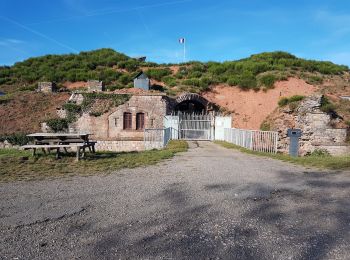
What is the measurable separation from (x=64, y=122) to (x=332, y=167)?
2127cm

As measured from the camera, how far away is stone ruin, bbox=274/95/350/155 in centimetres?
1639

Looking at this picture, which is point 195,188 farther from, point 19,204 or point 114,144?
point 114,144

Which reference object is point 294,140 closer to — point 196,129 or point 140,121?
point 196,129

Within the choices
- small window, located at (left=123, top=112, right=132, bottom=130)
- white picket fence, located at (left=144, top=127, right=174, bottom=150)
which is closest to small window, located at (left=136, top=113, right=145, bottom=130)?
small window, located at (left=123, top=112, right=132, bottom=130)

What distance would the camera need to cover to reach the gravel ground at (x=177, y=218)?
151 inches

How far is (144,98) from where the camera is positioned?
89.4 ft

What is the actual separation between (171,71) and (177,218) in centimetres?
3830

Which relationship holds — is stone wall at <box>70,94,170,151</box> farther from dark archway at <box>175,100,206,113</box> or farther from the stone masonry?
dark archway at <box>175,100,206,113</box>

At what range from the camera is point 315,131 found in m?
16.7

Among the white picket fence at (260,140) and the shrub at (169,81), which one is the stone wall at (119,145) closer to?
the white picket fence at (260,140)

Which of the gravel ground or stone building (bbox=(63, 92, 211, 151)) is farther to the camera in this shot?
stone building (bbox=(63, 92, 211, 151))

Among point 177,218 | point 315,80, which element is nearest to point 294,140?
point 177,218

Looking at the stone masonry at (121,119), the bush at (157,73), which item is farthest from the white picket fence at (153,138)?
the bush at (157,73)

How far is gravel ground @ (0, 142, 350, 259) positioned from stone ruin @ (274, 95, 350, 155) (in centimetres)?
884
